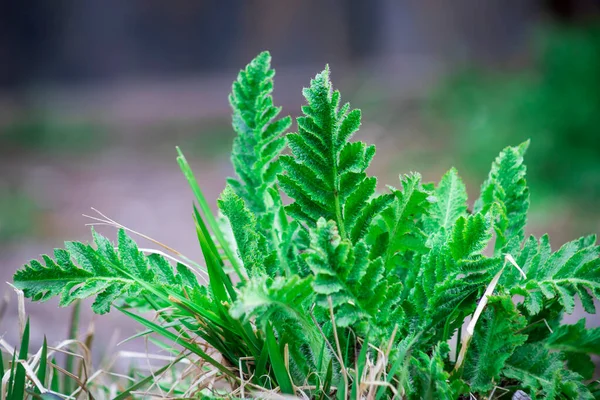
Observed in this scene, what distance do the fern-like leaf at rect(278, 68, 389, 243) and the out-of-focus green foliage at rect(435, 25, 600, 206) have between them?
3.79m

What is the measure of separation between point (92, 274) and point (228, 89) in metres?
7.77

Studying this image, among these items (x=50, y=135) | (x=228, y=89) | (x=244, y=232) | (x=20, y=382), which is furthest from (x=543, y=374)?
(x=228, y=89)

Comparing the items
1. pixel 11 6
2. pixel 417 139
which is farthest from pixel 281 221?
pixel 11 6

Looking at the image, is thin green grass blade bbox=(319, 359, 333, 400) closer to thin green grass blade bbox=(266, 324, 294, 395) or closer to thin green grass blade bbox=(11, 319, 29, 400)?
thin green grass blade bbox=(266, 324, 294, 395)

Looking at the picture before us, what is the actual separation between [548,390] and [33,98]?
8.25 m

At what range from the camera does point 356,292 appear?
80 cm

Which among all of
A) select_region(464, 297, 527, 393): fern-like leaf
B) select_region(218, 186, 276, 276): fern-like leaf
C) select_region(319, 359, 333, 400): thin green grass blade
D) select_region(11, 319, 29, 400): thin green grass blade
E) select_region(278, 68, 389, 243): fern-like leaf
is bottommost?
select_region(11, 319, 29, 400): thin green grass blade

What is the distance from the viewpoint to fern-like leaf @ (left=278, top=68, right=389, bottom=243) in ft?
2.76

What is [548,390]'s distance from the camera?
0.85 m

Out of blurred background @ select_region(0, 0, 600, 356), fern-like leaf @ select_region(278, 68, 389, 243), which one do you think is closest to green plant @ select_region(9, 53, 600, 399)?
fern-like leaf @ select_region(278, 68, 389, 243)

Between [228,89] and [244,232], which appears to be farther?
[228,89]

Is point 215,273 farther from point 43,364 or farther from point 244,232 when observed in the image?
point 43,364

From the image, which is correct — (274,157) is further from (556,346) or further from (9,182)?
(9,182)

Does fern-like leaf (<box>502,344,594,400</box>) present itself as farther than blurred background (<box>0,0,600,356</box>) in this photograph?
No
